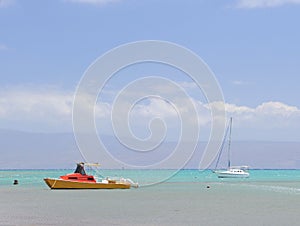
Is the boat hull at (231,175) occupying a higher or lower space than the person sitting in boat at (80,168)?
higher

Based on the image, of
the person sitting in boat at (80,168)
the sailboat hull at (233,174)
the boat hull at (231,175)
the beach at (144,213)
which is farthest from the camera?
the sailboat hull at (233,174)

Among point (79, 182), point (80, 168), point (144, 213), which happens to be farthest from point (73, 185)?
point (144, 213)

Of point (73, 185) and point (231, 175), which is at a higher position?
point (231, 175)

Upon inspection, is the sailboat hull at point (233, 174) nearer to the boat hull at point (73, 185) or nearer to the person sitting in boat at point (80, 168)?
the boat hull at point (73, 185)

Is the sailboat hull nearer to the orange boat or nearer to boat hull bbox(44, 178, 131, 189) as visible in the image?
the orange boat

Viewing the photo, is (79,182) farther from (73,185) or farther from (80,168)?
(80,168)

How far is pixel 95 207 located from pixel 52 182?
2972 cm

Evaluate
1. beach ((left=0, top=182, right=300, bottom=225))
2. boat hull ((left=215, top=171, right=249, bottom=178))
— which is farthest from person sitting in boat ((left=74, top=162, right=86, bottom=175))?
boat hull ((left=215, top=171, right=249, bottom=178))

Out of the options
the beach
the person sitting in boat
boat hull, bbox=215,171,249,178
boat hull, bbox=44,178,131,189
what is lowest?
the beach

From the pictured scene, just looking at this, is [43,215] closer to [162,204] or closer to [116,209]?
[116,209]

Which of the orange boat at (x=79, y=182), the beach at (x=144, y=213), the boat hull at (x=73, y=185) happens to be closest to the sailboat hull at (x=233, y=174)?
the orange boat at (x=79, y=182)

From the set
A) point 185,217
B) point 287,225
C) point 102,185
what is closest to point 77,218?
point 185,217

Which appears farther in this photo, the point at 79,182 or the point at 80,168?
the point at 79,182

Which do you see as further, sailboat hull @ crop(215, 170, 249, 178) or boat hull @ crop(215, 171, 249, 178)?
sailboat hull @ crop(215, 170, 249, 178)
